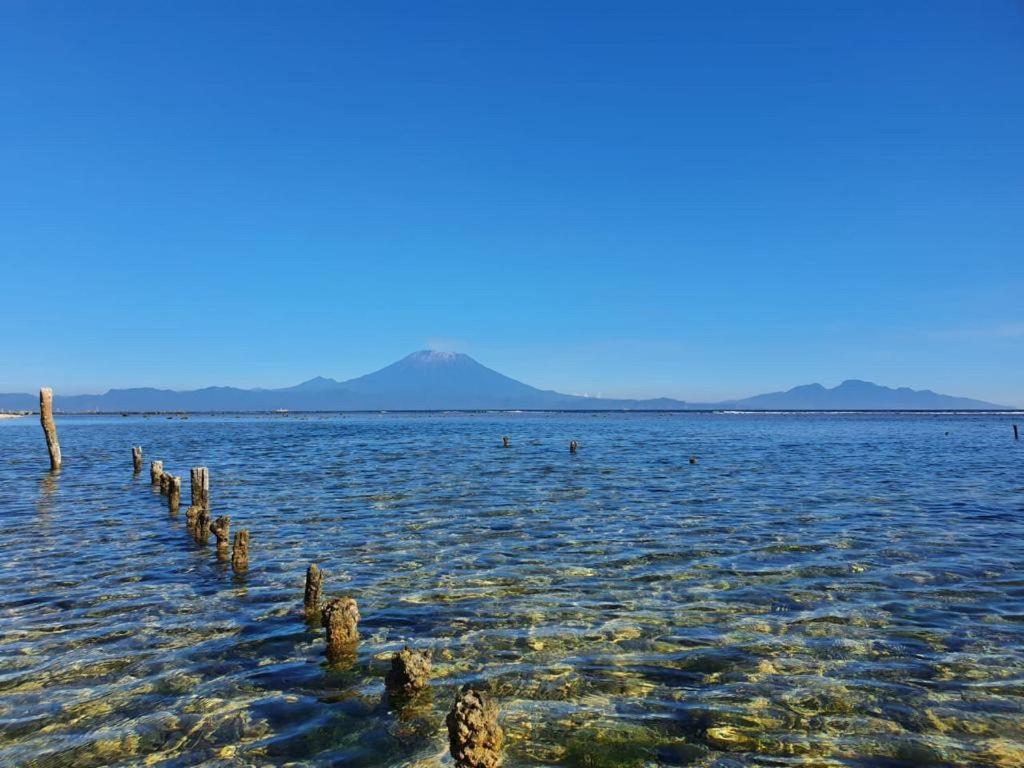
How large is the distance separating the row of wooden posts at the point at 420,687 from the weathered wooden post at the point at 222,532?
18.7 feet

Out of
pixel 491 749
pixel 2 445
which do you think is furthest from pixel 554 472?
pixel 2 445

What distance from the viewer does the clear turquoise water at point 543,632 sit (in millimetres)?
7781

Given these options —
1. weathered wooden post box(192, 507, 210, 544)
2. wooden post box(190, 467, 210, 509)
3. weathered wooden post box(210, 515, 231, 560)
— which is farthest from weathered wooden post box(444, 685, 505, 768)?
wooden post box(190, 467, 210, 509)

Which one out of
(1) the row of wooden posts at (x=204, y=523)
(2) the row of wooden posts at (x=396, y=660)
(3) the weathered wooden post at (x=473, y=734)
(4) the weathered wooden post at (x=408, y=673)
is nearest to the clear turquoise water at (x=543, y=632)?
(4) the weathered wooden post at (x=408, y=673)

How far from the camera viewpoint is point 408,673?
8.66 m

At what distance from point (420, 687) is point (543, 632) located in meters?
3.13

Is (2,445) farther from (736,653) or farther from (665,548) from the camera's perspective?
(736,653)

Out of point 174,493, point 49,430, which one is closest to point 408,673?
point 174,493

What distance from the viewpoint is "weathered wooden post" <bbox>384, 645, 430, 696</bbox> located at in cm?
866

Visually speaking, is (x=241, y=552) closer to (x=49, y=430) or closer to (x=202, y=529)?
(x=202, y=529)

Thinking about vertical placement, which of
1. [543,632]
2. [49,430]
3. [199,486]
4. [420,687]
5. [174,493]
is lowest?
[543,632]

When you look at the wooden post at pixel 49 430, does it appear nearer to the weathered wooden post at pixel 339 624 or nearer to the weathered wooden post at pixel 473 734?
the weathered wooden post at pixel 339 624

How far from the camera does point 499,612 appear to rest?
12336mm

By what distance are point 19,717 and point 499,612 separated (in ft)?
24.7
